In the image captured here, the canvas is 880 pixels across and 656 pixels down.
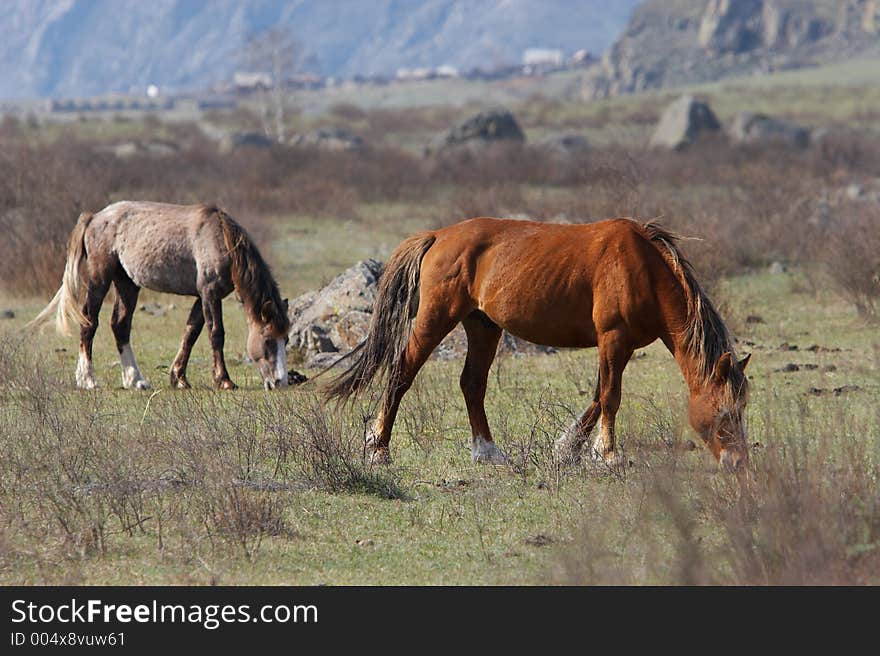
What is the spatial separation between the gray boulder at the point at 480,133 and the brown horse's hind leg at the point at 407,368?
37904mm

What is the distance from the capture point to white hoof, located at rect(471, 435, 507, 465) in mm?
8422

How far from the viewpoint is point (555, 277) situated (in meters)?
8.00

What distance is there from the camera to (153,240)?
11.3m

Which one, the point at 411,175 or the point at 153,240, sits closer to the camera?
the point at 153,240

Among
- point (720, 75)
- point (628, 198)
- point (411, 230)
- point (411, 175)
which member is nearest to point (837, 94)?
point (720, 75)

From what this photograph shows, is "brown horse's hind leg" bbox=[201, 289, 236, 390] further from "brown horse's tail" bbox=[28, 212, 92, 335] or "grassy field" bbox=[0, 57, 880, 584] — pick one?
"brown horse's tail" bbox=[28, 212, 92, 335]

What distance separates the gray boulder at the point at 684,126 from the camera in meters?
46.5

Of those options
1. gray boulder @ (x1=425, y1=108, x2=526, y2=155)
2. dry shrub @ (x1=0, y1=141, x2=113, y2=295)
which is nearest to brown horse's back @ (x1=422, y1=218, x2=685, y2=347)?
dry shrub @ (x1=0, y1=141, x2=113, y2=295)

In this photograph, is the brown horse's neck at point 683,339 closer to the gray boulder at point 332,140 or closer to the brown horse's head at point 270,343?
the brown horse's head at point 270,343

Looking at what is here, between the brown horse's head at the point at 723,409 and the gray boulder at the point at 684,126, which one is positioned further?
the gray boulder at the point at 684,126

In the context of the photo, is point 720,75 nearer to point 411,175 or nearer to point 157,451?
point 411,175

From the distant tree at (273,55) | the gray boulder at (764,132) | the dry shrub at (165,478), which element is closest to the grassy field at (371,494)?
the dry shrub at (165,478)

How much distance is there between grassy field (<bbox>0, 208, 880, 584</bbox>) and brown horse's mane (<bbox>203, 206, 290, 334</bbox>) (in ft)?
2.20
